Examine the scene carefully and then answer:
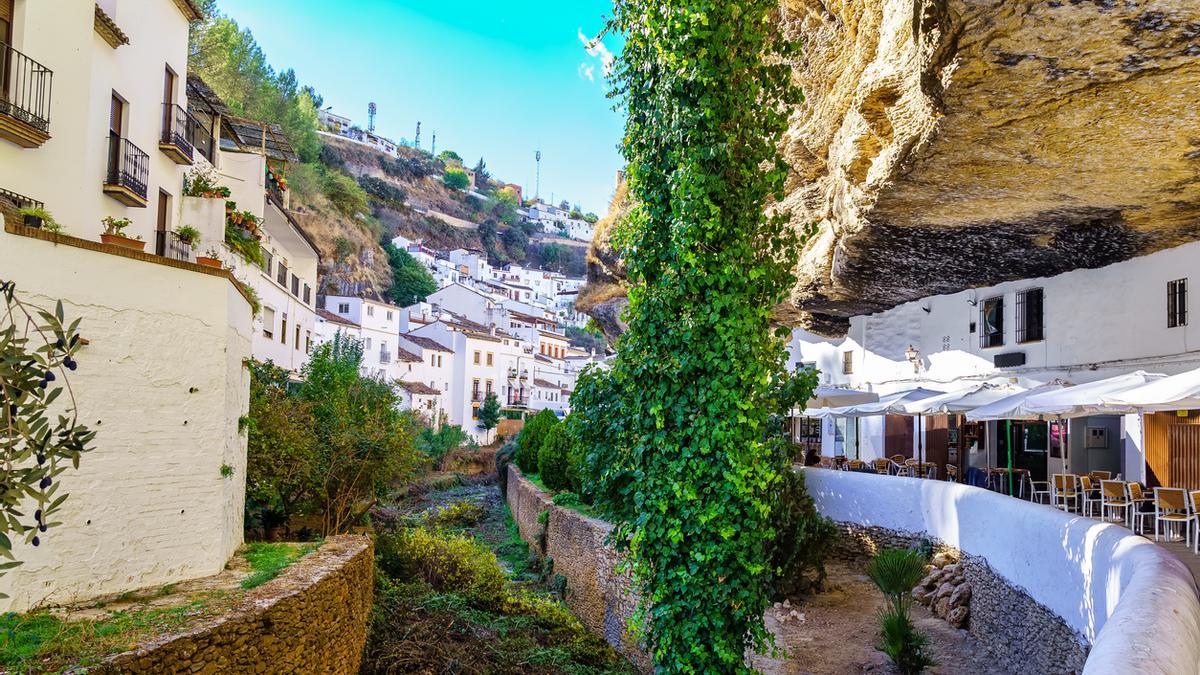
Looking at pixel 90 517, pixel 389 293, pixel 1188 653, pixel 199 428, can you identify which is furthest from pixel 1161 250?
pixel 389 293

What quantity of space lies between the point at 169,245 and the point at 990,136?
1507 cm

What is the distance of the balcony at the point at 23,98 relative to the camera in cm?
1166

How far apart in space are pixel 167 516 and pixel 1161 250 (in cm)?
1525

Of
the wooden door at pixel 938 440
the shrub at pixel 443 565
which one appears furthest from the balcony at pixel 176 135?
the wooden door at pixel 938 440

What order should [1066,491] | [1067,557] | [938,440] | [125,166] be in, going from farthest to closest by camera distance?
1. [938,440]
2. [125,166]
3. [1066,491]
4. [1067,557]

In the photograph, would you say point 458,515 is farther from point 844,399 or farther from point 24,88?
point 24,88

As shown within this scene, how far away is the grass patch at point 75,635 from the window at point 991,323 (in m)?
16.1

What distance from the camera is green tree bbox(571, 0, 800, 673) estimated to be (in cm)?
934

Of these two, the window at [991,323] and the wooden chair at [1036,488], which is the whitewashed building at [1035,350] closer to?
the window at [991,323]

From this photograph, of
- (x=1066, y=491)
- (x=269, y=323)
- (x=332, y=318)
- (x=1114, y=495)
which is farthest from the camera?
(x=332, y=318)

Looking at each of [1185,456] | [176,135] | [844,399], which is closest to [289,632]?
[176,135]

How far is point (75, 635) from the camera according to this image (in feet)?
22.3

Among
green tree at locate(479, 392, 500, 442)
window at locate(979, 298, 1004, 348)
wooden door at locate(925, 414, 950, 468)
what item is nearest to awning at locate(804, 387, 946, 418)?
window at locate(979, 298, 1004, 348)

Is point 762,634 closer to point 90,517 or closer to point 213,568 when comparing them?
point 213,568
